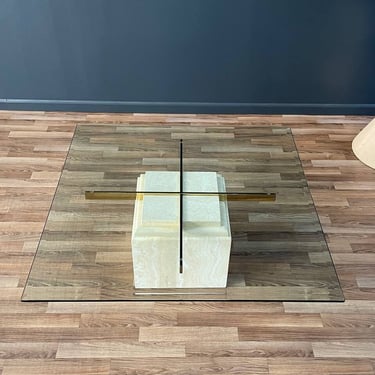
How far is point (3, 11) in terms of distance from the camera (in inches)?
85.5

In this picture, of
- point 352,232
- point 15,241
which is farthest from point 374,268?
point 15,241

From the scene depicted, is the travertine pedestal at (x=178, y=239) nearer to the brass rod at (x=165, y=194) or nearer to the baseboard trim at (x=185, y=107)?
the brass rod at (x=165, y=194)

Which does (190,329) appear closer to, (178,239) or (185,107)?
(178,239)

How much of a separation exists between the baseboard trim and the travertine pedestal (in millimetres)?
1033

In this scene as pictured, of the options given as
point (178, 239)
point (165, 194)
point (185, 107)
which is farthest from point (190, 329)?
point (185, 107)

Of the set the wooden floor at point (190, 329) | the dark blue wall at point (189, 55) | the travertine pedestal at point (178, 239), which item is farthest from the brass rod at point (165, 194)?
the dark blue wall at point (189, 55)

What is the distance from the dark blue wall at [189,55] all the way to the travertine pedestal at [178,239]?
102 centimetres

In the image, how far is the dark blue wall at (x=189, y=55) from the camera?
2.19 meters

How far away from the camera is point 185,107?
2439 mm

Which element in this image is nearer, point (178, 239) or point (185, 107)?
point (178, 239)

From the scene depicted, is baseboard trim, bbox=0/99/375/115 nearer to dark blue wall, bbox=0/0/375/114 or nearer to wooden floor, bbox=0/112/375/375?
dark blue wall, bbox=0/0/375/114

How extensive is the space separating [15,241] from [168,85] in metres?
1.07

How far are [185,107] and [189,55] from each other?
0.25 meters

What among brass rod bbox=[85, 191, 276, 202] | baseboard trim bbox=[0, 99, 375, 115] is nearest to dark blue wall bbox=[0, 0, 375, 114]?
baseboard trim bbox=[0, 99, 375, 115]
